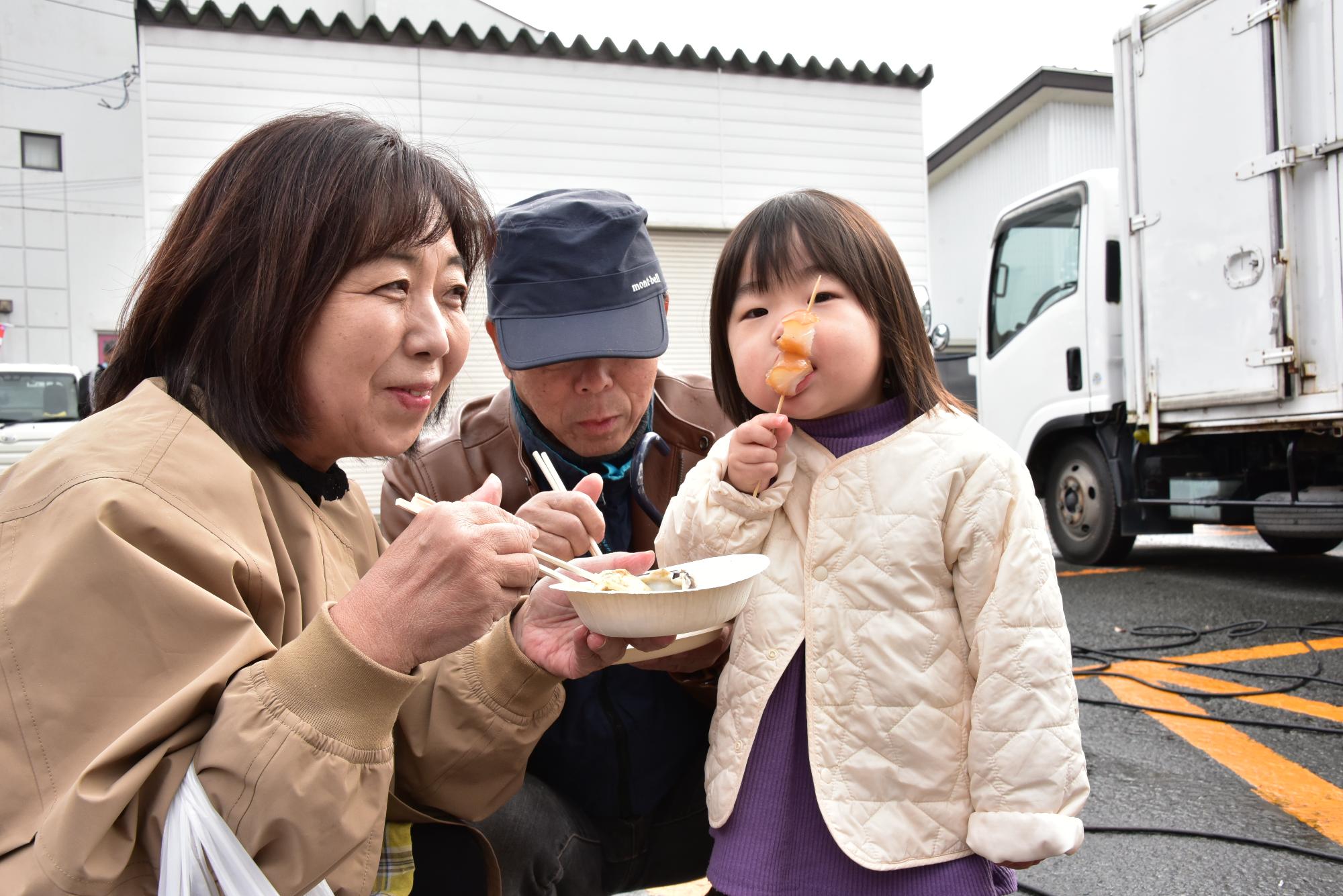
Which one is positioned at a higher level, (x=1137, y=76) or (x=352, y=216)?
(x=1137, y=76)

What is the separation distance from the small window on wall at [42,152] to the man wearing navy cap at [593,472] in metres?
24.0

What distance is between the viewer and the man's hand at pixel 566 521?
170 centimetres

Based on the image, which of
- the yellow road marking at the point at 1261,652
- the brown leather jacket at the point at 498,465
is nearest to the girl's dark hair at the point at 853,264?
the brown leather jacket at the point at 498,465

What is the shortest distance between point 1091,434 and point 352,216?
7554mm

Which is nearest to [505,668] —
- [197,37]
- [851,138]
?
[197,37]

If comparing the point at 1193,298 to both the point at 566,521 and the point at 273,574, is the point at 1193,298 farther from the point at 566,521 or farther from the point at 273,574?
the point at 273,574

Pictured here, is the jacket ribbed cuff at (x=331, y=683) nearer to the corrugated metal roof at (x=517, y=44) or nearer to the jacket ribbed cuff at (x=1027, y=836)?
the jacket ribbed cuff at (x=1027, y=836)

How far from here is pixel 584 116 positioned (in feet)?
32.5

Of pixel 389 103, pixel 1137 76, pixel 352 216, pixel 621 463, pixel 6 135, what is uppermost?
pixel 6 135

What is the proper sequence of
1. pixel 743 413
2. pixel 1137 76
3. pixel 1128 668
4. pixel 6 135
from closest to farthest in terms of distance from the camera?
pixel 743 413 < pixel 1128 668 < pixel 1137 76 < pixel 6 135

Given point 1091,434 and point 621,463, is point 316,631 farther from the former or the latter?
point 1091,434

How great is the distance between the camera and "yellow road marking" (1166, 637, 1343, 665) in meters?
4.84

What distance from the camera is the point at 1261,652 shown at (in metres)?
4.93

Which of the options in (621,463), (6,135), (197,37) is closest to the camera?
(621,463)
